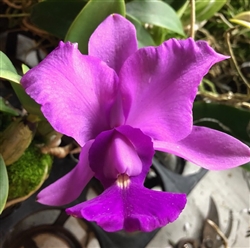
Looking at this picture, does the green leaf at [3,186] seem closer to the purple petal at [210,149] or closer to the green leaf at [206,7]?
the purple petal at [210,149]

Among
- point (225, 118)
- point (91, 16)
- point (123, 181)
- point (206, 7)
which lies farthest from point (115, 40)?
point (206, 7)

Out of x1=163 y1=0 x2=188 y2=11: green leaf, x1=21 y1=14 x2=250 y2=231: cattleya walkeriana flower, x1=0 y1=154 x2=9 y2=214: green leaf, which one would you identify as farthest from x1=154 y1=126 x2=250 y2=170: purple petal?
x1=163 y1=0 x2=188 y2=11: green leaf

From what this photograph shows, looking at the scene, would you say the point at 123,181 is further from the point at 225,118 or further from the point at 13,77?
the point at 225,118

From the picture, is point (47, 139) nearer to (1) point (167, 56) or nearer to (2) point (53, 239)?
(2) point (53, 239)

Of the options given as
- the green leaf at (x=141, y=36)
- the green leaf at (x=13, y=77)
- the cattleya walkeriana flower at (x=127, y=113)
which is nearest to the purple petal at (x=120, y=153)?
the cattleya walkeriana flower at (x=127, y=113)

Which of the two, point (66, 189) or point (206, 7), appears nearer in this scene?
point (66, 189)

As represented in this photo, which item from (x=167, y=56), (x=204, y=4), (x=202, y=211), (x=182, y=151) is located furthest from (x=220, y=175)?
(x=167, y=56)

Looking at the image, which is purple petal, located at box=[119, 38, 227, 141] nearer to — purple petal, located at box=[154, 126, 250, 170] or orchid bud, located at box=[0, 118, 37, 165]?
purple petal, located at box=[154, 126, 250, 170]
